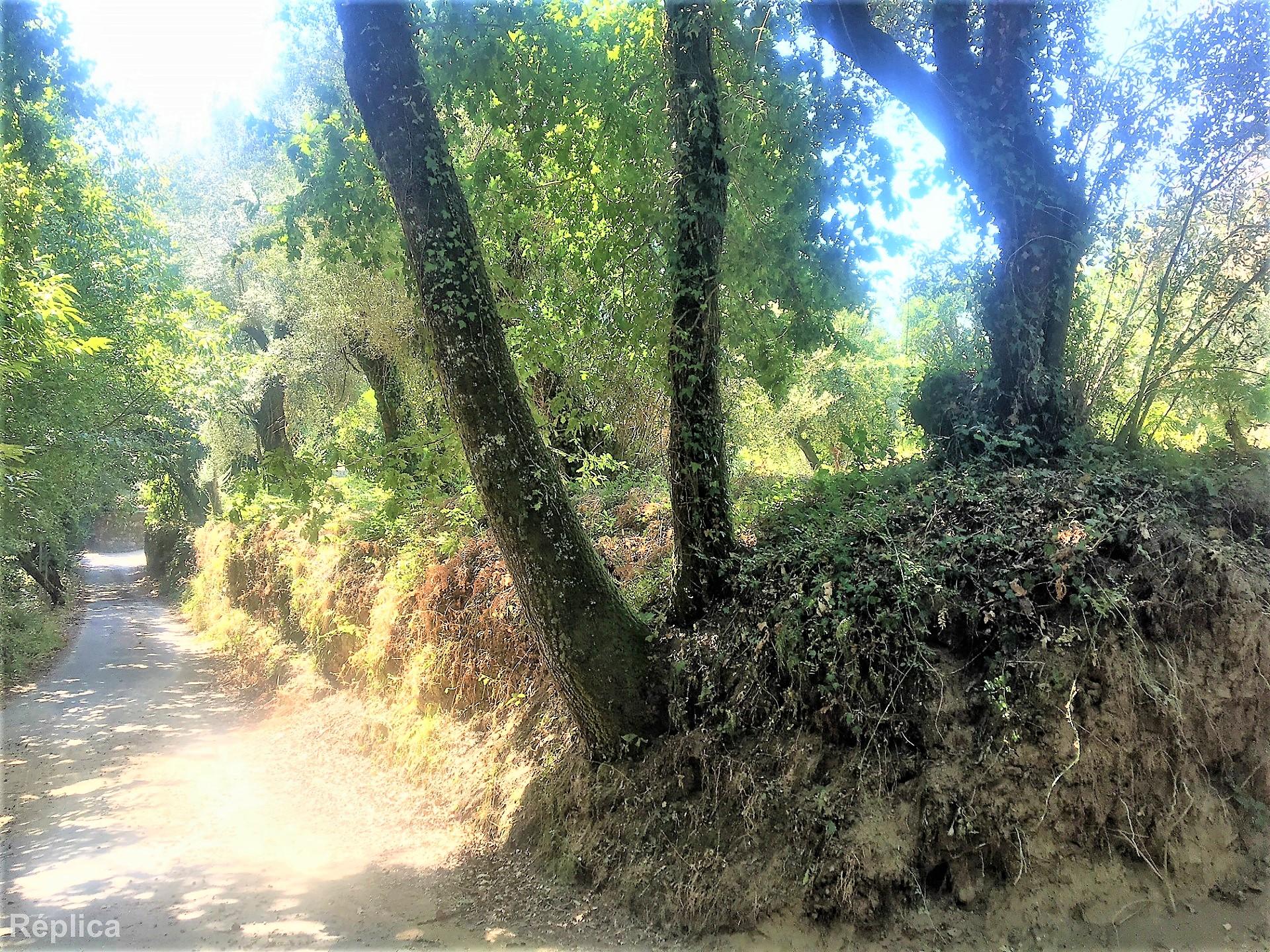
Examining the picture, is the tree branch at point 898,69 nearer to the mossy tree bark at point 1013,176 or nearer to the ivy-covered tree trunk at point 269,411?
the mossy tree bark at point 1013,176

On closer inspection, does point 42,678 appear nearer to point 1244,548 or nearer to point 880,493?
point 880,493

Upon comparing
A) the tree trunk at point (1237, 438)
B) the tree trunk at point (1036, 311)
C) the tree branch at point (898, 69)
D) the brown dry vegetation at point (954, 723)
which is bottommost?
the brown dry vegetation at point (954, 723)

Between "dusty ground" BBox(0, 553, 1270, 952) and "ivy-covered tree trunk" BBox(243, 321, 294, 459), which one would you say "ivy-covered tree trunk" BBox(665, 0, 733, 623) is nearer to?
"dusty ground" BBox(0, 553, 1270, 952)

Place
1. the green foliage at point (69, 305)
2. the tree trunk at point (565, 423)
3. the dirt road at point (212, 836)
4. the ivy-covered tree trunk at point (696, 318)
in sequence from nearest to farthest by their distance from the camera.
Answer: the dirt road at point (212, 836) → the ivy-covered tree trunk at point (696, 318) → the tree trunk at point (565, 423) → the green foliage at point (69, 305)

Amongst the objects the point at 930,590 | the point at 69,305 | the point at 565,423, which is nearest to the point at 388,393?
the point at 69,305

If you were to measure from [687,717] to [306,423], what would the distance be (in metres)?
17.8

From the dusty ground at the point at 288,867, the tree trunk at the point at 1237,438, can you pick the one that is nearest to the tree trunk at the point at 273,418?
the dusty ground at the point at 288,867

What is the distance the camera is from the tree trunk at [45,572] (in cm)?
2080

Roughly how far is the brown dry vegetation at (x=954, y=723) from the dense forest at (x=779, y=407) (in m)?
0.02

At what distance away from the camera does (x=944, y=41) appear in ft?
20.7

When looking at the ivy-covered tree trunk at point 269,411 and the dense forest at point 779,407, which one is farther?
the ivy-covered tree trunk at point 269,411

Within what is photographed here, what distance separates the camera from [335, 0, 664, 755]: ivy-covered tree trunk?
16.0ft

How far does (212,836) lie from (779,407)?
266 inches

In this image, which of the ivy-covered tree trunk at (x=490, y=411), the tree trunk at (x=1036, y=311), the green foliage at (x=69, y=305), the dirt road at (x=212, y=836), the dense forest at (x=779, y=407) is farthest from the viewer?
the green foliage at (x=69, y=305)
